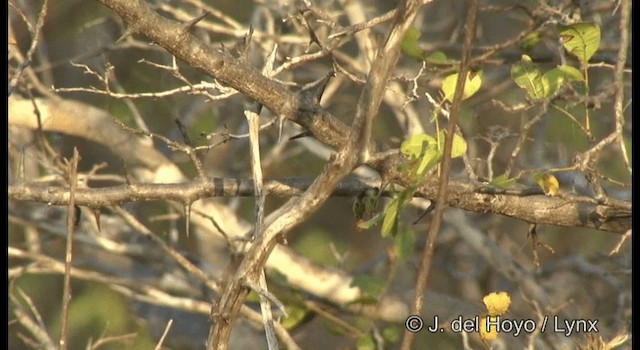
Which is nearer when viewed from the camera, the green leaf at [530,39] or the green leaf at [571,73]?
the green leaf at [571,73]

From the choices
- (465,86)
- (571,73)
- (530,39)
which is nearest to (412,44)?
(465,86)

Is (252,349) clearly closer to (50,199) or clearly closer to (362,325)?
(362,325)

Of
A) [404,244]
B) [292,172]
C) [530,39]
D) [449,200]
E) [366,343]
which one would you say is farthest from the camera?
[292,172]

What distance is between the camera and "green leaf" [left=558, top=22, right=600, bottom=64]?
6.36 feet

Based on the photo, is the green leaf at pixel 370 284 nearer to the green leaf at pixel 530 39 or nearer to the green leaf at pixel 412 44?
the green leaf at pixel 530 39

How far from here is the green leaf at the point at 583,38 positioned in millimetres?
1939

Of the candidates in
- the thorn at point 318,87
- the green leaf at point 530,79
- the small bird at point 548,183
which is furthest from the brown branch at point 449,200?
the thorn at point 318,87

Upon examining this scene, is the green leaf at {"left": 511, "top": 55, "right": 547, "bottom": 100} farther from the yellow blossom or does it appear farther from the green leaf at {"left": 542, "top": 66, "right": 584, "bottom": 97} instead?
the yellow blossom

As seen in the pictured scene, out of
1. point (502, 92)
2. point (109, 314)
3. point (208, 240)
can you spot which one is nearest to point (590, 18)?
point (502, 92)

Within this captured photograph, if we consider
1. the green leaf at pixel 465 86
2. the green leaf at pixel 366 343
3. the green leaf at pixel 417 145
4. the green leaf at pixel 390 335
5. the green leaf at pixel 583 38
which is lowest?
the green leaf at pixel 417 145

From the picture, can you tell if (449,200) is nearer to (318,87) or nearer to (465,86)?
(465,86)

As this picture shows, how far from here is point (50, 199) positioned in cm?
199

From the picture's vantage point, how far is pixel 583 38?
195 centimetres

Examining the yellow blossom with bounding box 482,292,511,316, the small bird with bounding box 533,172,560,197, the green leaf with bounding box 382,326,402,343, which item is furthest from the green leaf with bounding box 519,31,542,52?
the green leaf with bounding box 382,326,402,343
